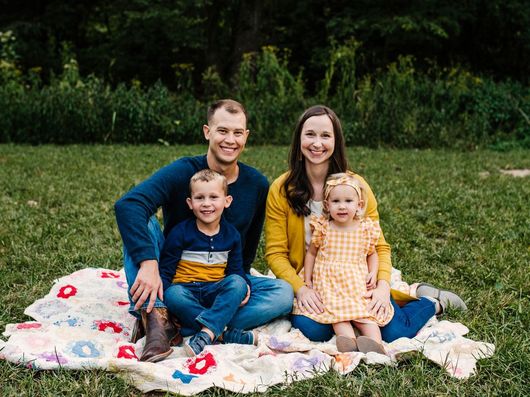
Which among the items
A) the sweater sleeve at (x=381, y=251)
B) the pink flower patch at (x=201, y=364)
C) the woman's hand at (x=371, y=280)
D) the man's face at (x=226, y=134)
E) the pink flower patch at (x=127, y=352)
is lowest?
the pink flower patch at (x=127, y=352)

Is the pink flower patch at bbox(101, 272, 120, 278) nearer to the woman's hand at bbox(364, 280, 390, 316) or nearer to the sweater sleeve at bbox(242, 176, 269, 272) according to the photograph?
the sweater sleeve at bbox(242, 176, 269, 272)

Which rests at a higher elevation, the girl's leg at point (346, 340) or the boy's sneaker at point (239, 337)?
the girl's leg at point (346, 340)

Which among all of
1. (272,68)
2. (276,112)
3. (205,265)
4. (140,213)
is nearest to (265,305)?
(205,265)

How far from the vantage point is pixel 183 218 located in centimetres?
327

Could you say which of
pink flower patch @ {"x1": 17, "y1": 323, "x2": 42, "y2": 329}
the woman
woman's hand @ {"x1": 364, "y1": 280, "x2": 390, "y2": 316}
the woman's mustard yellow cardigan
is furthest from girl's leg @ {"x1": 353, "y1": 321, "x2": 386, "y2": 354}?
pink flower patch @ {"x1": 17, "y1": 323, "x2": 42, "y2": 329}

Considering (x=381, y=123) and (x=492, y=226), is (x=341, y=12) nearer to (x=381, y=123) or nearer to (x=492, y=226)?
(x=381, y=123)

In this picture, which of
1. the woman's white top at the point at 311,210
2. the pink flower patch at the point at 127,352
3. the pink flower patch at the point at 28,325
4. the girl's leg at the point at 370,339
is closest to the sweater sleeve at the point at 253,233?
the woman's white top at the point at 311,210

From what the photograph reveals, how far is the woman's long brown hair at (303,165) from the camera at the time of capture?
11.1ft

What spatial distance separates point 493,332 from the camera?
9.78ft

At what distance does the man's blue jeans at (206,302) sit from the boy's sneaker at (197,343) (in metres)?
0.05

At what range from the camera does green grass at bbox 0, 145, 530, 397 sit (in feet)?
8.05

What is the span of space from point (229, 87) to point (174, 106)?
2972 millimetres

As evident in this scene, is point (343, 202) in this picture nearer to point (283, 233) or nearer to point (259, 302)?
point (283, 233)

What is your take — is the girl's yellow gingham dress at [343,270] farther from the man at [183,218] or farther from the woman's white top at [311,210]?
the man at [183,218]
